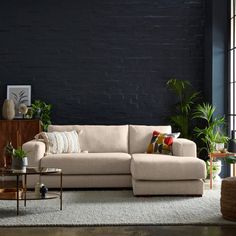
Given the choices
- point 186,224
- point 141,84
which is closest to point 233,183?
point 186,224

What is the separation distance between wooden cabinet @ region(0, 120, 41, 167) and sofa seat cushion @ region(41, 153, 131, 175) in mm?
1325

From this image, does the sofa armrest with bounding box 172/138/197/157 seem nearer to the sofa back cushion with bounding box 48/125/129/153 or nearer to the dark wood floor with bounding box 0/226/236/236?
the sofa back cushion with bounding box 48/125/129/153

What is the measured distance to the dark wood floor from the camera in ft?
15.1

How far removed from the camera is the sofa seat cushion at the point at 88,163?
6.85 metres

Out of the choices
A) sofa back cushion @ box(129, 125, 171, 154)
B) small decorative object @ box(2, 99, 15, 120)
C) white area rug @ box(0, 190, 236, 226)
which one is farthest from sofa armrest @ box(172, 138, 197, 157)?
small decorative object @ box(2, 99, 15, 120)

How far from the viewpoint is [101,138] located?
7.73 metres

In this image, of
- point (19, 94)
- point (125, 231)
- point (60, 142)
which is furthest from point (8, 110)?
point (125, 231)

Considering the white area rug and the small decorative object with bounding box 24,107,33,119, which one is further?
the small decorative object with bounding box 24,107,33,119

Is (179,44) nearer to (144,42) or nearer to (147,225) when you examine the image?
(144,42)

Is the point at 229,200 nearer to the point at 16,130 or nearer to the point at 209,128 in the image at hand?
the point at 209,128

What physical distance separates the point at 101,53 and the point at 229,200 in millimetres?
4060

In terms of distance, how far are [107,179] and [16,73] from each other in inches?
102

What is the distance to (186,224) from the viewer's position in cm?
495

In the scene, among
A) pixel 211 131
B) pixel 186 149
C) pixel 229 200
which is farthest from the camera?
pixel 211 131
